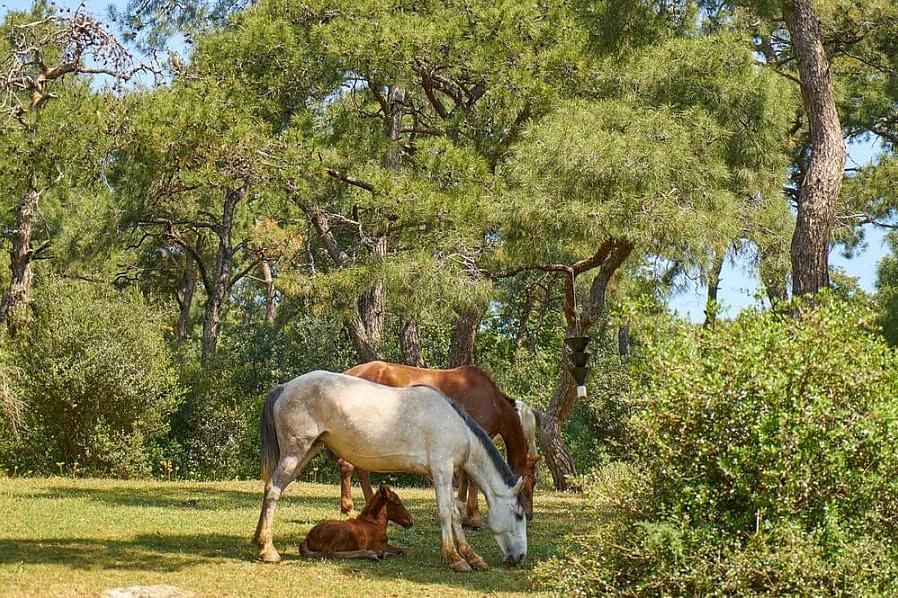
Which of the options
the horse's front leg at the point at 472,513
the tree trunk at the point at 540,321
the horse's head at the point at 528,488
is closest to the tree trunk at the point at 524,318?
the tree trunk at the point at 540,321

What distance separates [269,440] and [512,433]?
2830mm

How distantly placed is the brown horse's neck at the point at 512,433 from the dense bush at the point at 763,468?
374 cm

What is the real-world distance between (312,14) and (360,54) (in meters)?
1.33

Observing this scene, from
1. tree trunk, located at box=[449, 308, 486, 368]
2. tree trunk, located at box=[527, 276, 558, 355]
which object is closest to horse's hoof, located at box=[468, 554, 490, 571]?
tree trunk, located at box=[449, 308, 486, 368]

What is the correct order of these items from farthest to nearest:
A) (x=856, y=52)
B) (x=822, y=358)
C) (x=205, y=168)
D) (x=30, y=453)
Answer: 1. (x=856, y=52)
2. (x=30, y=453)
3. (x=205, y=168)
4. (x=822, y=358)

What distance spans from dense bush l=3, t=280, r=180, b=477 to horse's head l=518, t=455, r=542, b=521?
30.2 ft

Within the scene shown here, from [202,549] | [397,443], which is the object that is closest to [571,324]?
[397,443]

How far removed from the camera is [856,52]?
19656 mm

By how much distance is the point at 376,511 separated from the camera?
9422 mm

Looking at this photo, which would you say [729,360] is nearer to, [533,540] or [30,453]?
[533,540]

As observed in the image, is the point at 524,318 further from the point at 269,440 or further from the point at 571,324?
the point at 269,440

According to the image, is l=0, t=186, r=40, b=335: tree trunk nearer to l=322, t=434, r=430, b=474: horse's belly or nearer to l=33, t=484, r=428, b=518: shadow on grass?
l=33, t=484, r=428, b=518: shadow on grass

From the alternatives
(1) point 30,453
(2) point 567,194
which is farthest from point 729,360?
(1) point 30,453

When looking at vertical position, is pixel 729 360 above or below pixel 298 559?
above
